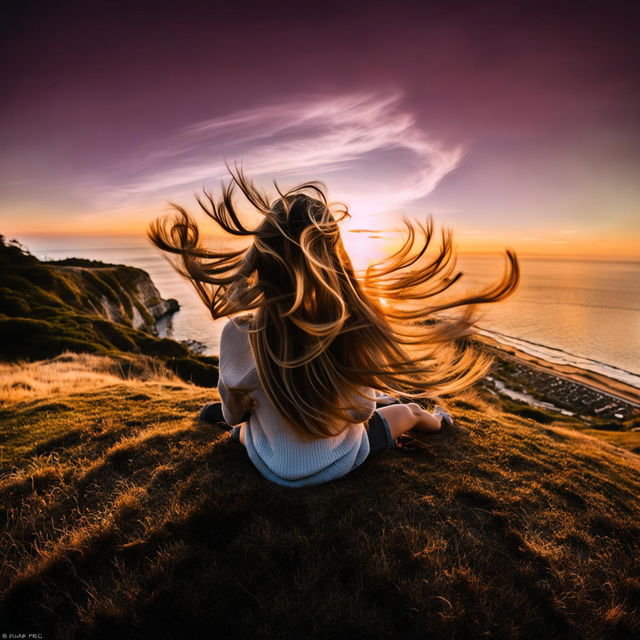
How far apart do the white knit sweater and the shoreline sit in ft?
99.5

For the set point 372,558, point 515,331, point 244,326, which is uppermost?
point 244,326

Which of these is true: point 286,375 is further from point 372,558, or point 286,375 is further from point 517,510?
point 517,510

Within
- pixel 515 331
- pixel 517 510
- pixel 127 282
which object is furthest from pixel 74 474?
pixel 515 331

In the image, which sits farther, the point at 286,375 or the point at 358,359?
the point at 358,359

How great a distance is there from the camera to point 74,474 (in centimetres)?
339

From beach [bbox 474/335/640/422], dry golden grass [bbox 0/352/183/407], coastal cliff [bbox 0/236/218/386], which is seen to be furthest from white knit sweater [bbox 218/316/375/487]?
beach [bbox 474/335/640/422]

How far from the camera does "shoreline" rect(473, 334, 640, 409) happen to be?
3155cm

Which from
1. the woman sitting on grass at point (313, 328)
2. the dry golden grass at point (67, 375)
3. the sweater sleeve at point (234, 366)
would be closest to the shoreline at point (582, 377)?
the dry golden grass at point (67, 375)

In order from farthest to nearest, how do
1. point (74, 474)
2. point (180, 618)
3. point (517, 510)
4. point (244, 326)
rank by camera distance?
point (74, 474) → point (517, 510) → point (244, 326) → point (180, 618)

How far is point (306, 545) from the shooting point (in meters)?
2.39

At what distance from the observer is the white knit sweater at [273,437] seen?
2900mm

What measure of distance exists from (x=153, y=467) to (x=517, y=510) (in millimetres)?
3700

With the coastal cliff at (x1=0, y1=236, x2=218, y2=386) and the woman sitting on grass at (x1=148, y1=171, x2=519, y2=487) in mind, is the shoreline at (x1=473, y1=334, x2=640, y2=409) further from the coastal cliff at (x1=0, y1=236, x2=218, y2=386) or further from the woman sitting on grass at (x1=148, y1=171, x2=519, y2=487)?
the woman sitting on grass at (x1=148, y1=171, x2=519, y2=487)

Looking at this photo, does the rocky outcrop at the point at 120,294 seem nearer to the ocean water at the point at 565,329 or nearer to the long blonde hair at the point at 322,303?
the ocean water at the point at 565,329
